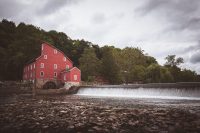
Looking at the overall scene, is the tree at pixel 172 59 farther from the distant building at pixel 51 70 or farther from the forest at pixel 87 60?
the distant building at pixel 51 70

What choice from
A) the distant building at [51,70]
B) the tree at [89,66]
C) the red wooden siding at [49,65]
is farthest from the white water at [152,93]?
the tree at [89,66]

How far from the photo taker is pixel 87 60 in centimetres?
6544

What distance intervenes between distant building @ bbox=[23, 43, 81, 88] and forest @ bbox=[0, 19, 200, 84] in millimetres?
5945

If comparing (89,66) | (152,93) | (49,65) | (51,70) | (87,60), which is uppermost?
(87,60)

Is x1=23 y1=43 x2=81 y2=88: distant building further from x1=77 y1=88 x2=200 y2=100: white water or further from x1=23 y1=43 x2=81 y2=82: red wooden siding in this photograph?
x1=77 y1=88 x2=200 y2=100: white water

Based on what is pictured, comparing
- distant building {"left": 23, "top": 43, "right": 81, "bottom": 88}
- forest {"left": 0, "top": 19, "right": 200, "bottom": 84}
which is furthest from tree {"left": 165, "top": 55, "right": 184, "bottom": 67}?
distant building {"left": 23, "top": 43, "right": 81, "bottom": 88}

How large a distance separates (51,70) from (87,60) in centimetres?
1297

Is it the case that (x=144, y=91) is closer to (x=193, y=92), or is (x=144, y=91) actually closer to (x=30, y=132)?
(x=193, y=92)

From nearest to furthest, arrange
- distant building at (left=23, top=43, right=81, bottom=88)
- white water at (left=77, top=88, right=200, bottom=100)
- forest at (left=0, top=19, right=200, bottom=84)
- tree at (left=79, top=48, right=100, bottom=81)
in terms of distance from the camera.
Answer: white water at (left=77, top=88, right=200, bottom=100)
distant building at (left=23, top=43, right=81, bottom=88)
forest at (left=0, top=19, right=200, bottom=84)
tree at (left=79, top=48, right=100, bottom=81)

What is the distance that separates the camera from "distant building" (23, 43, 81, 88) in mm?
53875

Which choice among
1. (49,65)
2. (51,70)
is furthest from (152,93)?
(49,65)

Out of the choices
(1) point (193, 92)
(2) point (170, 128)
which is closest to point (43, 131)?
(2) point (170, 128)

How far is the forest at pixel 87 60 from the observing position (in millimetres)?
62188

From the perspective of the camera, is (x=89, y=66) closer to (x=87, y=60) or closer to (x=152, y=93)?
(x=87, y=60)
